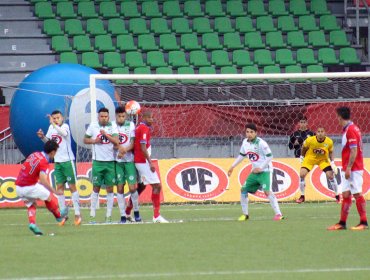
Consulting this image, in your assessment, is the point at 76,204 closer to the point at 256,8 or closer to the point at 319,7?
the point at 256,8

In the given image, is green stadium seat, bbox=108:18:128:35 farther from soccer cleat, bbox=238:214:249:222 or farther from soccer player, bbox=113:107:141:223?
soccer cleat, bbox=238:214:249:222

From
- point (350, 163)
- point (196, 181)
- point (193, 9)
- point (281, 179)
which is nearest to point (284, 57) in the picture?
point (193, 9)

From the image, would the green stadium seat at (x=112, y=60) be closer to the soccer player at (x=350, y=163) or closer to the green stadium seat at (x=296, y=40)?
the green stadium seat at (x=296, y=40)

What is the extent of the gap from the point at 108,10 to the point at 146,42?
6.76ft

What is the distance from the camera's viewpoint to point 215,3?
35.9 metres

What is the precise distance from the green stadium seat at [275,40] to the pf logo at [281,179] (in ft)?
33.8

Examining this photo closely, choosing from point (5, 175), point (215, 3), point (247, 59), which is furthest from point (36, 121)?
point (215, 3)

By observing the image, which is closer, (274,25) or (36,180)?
(36,180)

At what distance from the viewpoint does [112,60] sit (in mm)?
32469

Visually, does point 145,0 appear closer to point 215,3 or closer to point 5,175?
point 215,3

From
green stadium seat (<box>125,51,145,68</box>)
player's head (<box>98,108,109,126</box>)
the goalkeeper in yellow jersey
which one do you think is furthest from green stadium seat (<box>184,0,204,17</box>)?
player's head (<box>98,108,109,126</box>)

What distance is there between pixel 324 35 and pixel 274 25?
5.64 ft

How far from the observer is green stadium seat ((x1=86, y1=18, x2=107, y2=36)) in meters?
34.0

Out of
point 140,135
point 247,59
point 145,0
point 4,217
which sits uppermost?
point 145,0
